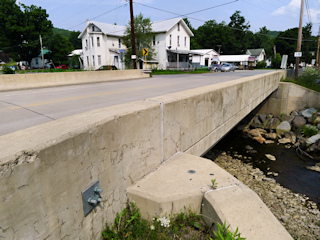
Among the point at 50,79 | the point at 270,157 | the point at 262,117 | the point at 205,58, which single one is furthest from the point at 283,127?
the point at 205,58

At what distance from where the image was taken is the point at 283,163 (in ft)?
40.1

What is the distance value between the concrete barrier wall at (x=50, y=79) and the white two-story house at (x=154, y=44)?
A: 27011 millimetres

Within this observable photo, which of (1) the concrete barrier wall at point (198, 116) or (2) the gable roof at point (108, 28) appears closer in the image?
(1) the concrete barrier wall at point (198, 116)

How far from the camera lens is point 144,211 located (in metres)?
3.39

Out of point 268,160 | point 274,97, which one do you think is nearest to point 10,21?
point 274,97

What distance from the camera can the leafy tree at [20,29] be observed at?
177 ft

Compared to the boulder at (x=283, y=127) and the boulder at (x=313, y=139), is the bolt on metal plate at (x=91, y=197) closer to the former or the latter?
the boulder at (x=313, y=139)

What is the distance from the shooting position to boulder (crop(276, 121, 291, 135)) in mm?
17172

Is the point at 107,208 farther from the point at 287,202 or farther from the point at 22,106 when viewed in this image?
the point at 287,202

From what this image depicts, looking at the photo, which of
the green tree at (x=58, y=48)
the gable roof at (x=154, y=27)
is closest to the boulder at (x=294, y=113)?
the gable roof at (x=154, y=27)

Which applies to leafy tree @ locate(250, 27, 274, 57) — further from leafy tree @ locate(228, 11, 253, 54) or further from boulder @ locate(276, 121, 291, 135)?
boulder @ locate(276, 121, 291, 135)

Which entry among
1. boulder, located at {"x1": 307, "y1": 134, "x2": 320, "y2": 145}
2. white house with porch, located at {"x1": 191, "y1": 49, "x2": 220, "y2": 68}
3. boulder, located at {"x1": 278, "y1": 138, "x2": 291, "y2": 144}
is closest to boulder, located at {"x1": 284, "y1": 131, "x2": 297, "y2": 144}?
boulder, located at {"x1": 278, "y1": 138, "x2": 291, "y2": 144}

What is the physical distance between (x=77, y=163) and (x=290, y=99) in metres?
22.1

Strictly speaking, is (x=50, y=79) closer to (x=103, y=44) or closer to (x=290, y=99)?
(x=290, y=99)
